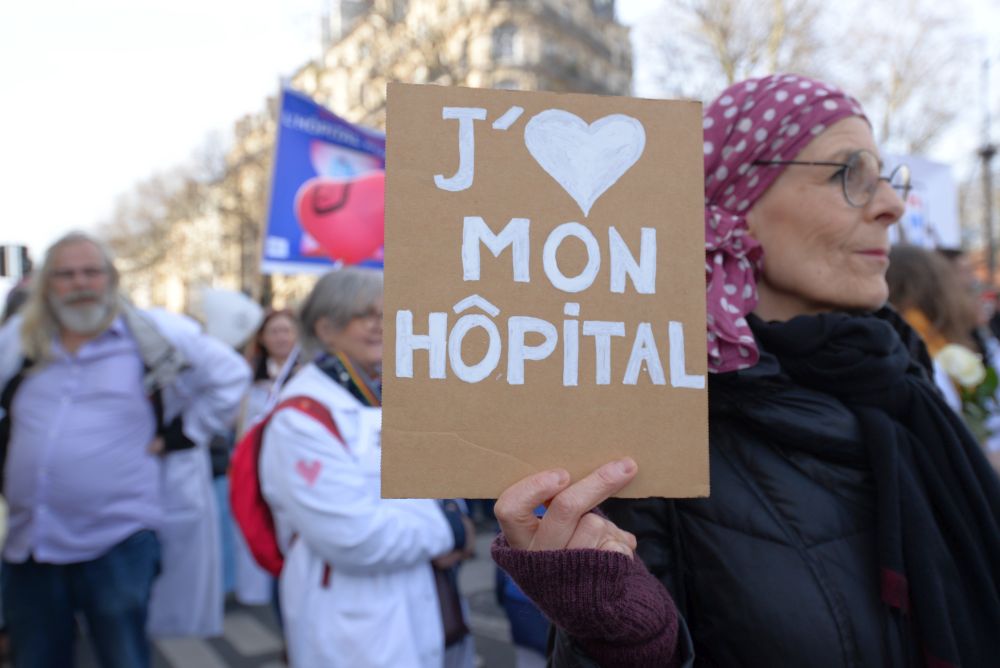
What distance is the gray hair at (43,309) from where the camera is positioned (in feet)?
9.49

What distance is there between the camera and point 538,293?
101 cm

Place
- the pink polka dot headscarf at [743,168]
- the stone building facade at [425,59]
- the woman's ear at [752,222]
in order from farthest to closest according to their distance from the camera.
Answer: the stone building facade at [425,59]
the woman's ear at [752,222]
the pink polka dot headscarf at [743,168]

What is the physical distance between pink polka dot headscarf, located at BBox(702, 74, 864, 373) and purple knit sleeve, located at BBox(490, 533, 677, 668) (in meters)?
0.40

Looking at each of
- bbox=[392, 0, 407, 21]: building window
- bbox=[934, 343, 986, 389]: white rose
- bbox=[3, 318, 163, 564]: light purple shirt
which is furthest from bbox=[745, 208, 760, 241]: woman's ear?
bbox=[392, 0, 407, 21]: building window

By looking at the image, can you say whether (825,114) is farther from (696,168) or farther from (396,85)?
(396,85)

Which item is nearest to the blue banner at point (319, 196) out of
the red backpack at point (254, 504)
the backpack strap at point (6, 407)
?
the backpack strap at point (6, 407)

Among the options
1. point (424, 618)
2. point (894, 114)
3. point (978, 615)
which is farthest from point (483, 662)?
point (894, 114)

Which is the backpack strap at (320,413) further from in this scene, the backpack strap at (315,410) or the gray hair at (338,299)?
the gray hair at (338,299)

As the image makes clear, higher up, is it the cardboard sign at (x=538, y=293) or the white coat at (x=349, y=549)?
the cardboard sign at (x=538, y=293)

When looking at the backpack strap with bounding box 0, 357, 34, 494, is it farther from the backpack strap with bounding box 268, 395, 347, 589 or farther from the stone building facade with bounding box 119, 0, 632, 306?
the stone building facade with bounding box 119, 0, 632, 306

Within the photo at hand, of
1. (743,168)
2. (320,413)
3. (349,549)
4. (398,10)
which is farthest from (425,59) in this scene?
(743,168)

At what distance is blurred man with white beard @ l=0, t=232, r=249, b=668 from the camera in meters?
2.75

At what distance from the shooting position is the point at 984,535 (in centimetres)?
127

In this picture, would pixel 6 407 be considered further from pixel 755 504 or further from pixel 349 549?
pixel 755 504
